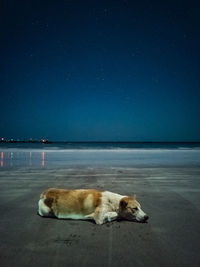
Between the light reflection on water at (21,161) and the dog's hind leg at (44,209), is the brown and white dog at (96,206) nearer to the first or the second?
the dog's hind leg at (44,209)

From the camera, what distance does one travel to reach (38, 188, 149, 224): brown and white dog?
3703mm

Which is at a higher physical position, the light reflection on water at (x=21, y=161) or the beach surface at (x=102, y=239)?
the beach surface at (x=102, y=239)

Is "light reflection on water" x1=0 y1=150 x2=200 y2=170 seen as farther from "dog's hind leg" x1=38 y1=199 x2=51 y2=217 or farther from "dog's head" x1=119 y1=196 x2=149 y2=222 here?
"dog's head" x1=119 y1=196 x2=149 y2=222

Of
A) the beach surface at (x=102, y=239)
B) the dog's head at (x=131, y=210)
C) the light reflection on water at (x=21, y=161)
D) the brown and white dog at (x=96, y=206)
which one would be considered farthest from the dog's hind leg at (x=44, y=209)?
the light reflection on water at (x=21, y=161)

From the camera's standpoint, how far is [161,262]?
2619 mm

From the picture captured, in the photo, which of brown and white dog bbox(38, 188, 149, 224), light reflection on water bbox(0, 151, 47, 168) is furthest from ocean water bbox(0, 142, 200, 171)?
brown and white dog bbox(38, 188, 149, 224)

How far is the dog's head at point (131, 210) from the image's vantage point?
3722 mm

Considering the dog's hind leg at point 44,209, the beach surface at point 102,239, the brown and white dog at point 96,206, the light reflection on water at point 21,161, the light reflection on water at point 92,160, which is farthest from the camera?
the light reflection on water at point 92,160

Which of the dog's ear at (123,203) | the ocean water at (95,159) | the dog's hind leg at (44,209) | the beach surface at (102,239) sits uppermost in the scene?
the dog's ear at (123,203)

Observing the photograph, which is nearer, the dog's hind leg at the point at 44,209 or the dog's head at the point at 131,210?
the dog's head at the point at 131,210

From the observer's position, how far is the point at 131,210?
3738 mm

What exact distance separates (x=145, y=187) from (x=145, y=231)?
3429mm

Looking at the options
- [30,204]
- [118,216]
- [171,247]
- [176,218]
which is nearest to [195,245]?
[171,247]

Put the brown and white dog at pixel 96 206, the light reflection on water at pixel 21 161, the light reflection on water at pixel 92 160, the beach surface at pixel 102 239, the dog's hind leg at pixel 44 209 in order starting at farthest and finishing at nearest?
the light reflection on water at pixel 92 160
the light reflection on water at pixel 21 161
the dog's hind leg at pixel 44 209
the brown and white dog at pixel 96 206
the beach surface at pixel 102 239
